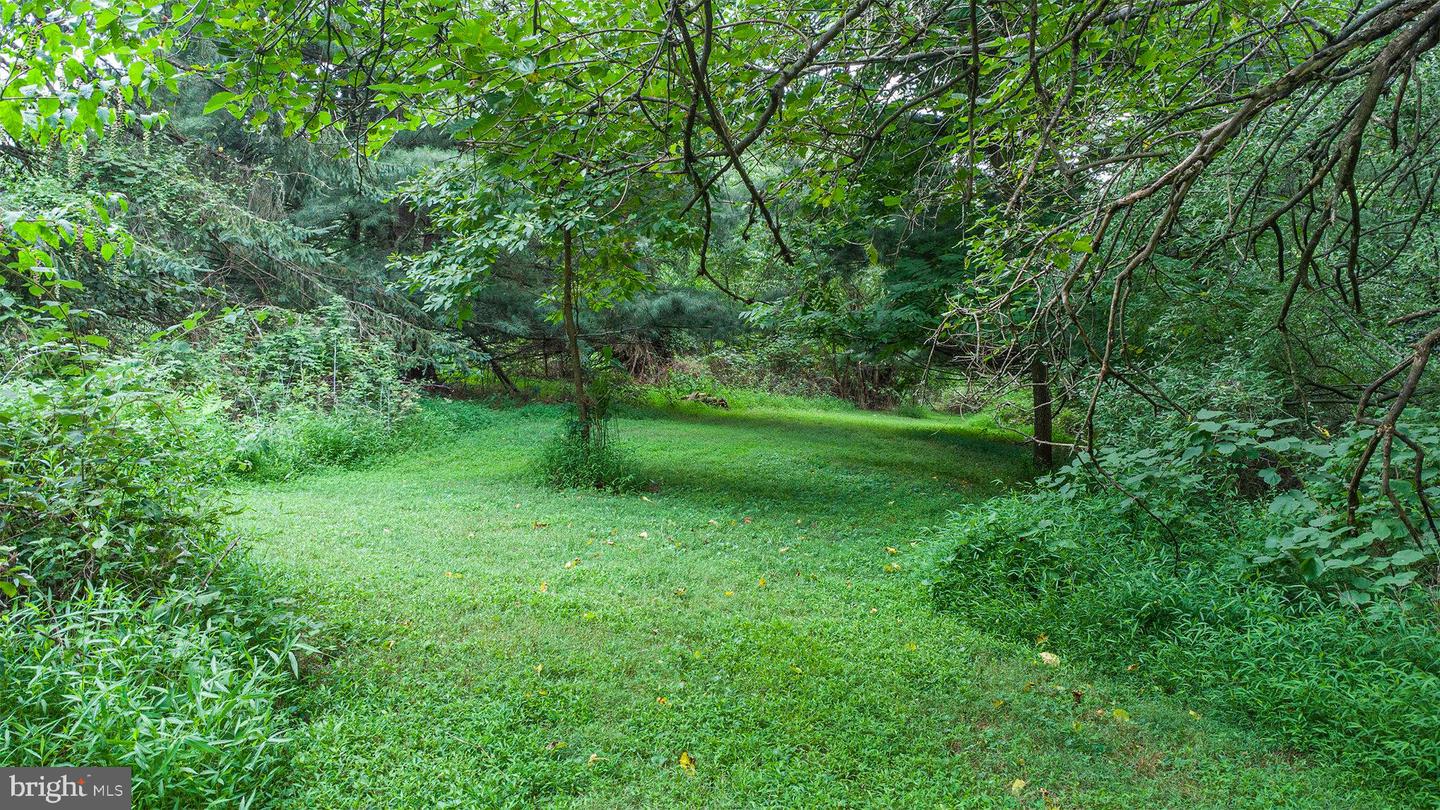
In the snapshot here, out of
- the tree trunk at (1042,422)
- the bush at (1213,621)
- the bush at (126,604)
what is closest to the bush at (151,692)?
the bush at (126,604)

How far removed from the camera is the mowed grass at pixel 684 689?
8.63ft

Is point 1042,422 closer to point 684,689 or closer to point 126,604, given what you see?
point 684,689

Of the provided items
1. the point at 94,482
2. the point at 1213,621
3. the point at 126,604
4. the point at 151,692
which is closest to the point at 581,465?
the point at 94,482

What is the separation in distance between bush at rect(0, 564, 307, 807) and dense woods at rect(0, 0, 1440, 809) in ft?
0.06

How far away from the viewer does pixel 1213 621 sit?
364cm

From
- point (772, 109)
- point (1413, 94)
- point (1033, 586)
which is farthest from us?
point (1413, 94)

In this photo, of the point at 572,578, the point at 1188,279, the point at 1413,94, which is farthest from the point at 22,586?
the point at 1413,94

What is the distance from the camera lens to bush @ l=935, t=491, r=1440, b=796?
2.89 meters

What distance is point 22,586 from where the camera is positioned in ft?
9.17

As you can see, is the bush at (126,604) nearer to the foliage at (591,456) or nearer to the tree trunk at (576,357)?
the foliage at (591,456)

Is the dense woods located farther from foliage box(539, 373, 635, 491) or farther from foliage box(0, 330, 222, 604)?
foliage box(539, 373, 635, 491)

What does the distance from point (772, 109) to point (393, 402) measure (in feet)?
31.3

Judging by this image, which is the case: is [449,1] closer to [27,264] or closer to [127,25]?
[127,25]

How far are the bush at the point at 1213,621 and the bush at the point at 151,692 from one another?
3.51 m
